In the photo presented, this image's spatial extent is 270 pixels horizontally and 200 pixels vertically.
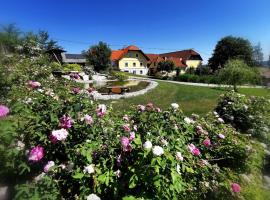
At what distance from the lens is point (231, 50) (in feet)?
164

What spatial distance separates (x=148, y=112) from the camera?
11.6ft

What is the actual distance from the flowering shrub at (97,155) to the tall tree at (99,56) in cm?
3530

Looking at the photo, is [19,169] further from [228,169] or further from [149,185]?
[228,169]

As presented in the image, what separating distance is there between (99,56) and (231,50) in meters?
29.4

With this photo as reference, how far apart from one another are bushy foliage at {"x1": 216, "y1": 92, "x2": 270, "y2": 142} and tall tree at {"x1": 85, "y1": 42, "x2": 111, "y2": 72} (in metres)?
33.2

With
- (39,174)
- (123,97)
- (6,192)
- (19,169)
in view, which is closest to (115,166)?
(39,174)

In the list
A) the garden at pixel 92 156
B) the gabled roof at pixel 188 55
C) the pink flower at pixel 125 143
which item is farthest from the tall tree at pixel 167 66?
the pink flower at pixel 125 143

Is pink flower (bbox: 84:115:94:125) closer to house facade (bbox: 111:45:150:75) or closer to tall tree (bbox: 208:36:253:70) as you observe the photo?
tall tree (bbox: 208:36:253:70)

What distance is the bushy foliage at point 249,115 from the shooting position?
5.43 metres

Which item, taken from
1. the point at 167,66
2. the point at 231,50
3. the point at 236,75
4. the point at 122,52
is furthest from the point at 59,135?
the point at 231,50

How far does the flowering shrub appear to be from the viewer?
2180 mm

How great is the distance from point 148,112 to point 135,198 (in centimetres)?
157

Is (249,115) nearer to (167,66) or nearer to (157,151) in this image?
(157,151)

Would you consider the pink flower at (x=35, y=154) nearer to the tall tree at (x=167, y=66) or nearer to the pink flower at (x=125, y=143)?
the pink flower at (x=125, y=143)
